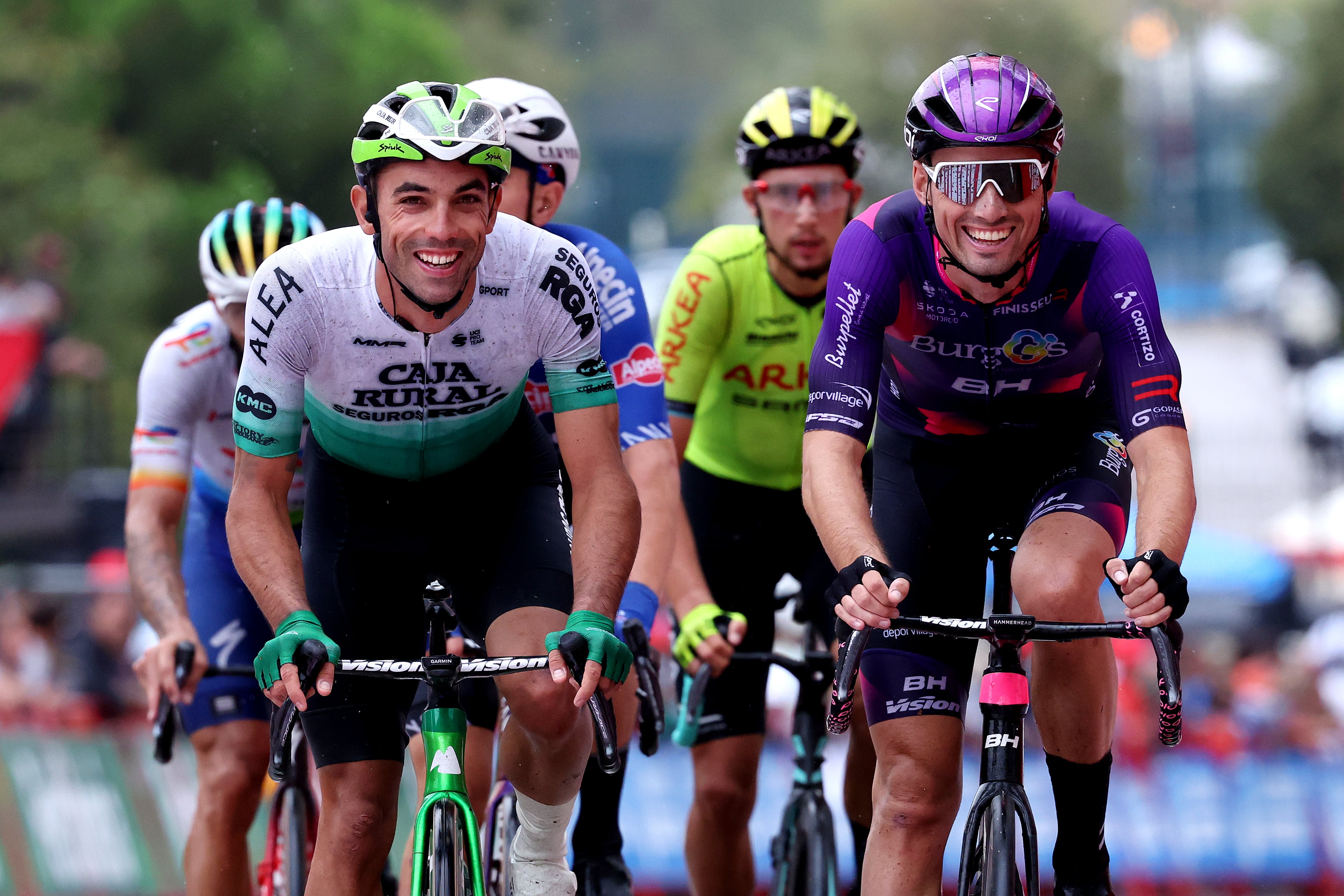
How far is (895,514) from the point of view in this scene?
528 centimetres

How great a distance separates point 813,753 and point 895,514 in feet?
5.34

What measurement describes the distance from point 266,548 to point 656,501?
5.33 feet

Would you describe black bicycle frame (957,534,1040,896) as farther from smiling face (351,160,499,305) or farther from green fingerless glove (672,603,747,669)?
smiling face (351,160,499,305)

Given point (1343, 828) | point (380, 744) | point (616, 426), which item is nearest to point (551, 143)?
point (616, 426)

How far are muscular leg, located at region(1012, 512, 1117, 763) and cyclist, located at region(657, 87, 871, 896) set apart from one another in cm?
171

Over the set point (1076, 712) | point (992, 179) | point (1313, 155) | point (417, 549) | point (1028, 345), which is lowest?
point (1076, 712)

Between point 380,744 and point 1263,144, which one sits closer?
point 380,744

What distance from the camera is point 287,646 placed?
4395 millimetres

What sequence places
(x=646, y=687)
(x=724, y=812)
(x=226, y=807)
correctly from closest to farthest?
1. (x=646, y=687)
2. (x=226, y=807)
3. (x=724, y=812)

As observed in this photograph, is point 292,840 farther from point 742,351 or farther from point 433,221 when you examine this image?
point 433,221

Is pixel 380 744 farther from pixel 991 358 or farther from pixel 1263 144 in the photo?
pixel 1263 144

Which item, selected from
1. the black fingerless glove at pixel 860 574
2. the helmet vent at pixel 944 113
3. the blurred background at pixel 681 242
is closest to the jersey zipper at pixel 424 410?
the black fingerless glove at pixel 860 574

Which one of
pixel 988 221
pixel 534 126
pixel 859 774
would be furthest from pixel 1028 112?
pixel 859 774

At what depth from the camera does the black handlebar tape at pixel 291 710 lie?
4.38 m
